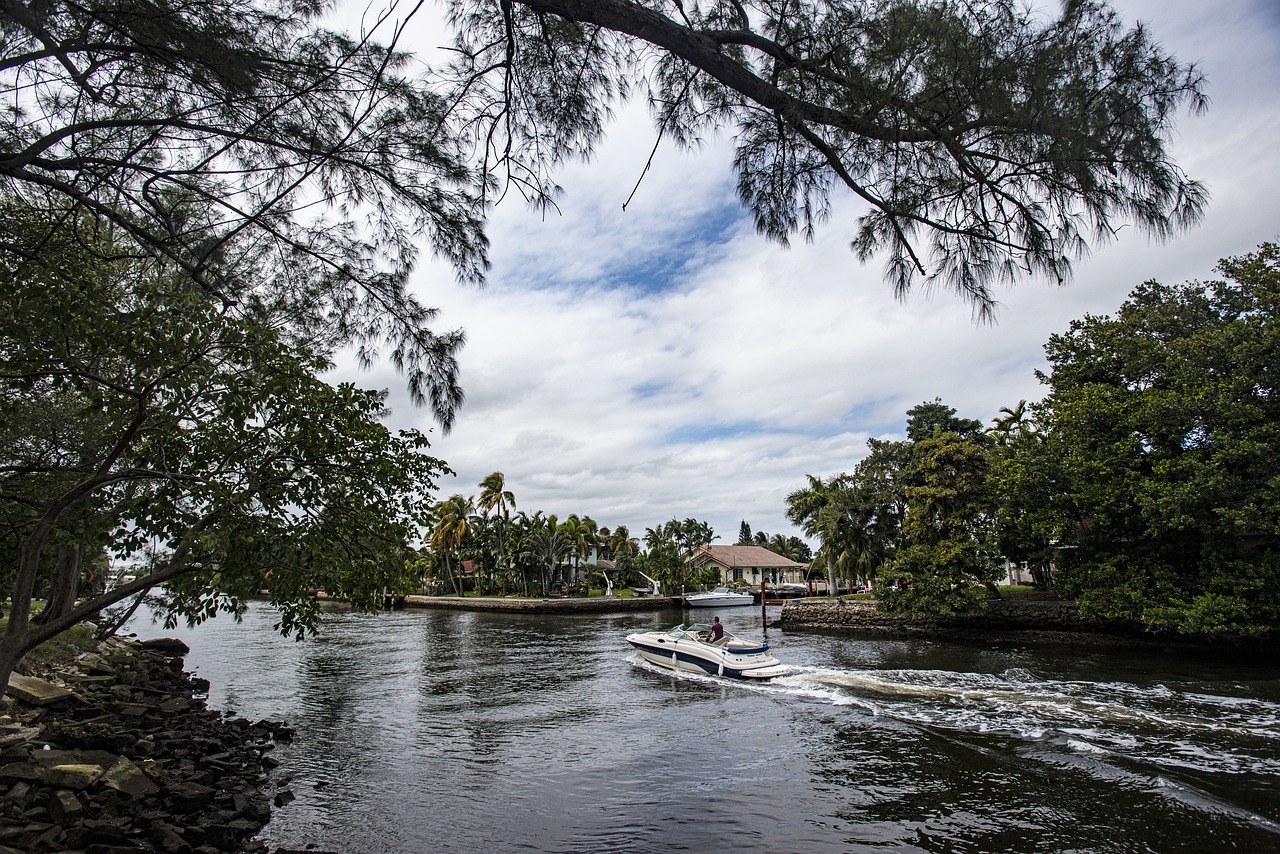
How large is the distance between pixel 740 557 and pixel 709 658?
54.9 meters

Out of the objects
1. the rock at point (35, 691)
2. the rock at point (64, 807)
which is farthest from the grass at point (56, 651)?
the rock at point (64, 807)

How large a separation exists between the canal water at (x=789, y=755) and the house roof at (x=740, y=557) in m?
50.3

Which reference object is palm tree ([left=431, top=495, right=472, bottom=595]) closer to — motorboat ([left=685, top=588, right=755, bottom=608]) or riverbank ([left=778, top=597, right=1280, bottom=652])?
motorboat ([left=685, top=588, right=755, bottom=608])

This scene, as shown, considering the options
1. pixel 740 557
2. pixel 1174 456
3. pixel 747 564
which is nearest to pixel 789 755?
pixel 1174 456

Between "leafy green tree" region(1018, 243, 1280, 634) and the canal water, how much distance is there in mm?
2132

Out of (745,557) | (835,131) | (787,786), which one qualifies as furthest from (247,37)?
(745,557)

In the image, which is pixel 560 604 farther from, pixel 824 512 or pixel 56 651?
pixel 56 651

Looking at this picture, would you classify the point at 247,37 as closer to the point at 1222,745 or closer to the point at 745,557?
the point at 1222,745

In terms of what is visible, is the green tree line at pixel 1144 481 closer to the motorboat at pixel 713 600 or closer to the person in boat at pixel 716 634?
the person in boat at pixel 716 634

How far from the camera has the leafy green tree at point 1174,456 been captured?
17.9m

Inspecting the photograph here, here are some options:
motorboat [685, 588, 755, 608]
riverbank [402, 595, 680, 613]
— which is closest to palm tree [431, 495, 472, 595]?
riverbank [402, 595, 680, 613]

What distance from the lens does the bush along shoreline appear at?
6.47 meters

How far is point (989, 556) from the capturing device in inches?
1112

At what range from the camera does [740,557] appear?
73688 millimetres
